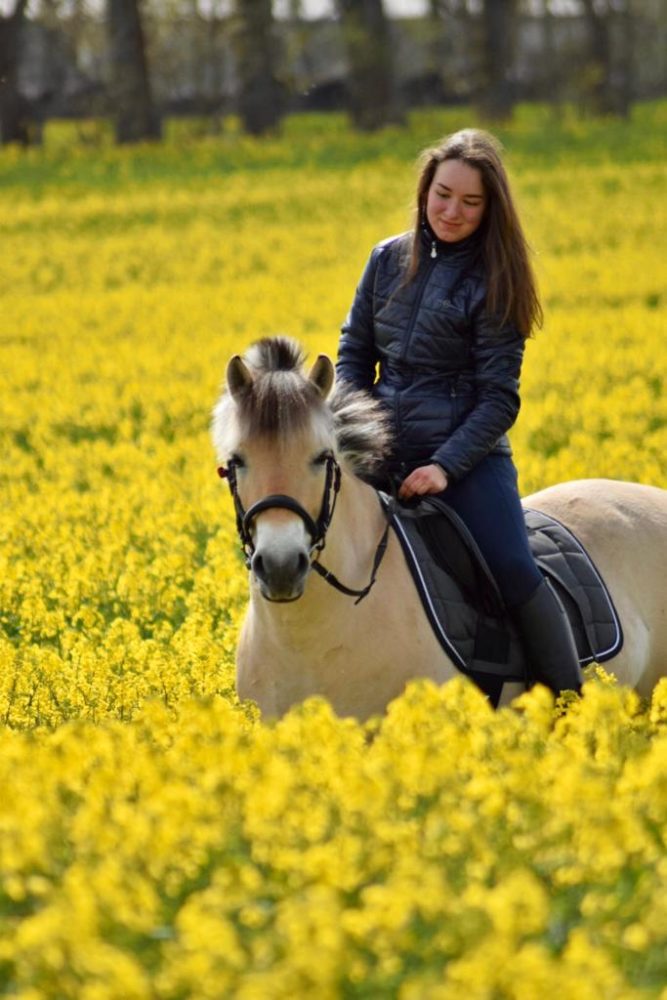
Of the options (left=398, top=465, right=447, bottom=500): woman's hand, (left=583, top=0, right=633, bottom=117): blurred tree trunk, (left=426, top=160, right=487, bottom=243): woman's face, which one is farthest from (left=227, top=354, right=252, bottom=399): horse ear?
(left=583, top=0, right=633, bottom=117): blurred tree trunk

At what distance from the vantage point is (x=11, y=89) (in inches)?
2007

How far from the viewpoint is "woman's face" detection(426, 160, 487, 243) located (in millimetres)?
6883

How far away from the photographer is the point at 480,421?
6.79 m

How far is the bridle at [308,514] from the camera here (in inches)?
235

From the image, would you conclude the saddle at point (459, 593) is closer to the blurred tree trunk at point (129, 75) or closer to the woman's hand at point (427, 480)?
the woman's hand at point (427, 480)

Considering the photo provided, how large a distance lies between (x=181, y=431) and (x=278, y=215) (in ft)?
64.7

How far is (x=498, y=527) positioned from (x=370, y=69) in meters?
48.1

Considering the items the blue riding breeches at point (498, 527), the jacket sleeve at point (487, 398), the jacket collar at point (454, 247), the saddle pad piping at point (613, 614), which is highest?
the jacket collar at point (454, 247)

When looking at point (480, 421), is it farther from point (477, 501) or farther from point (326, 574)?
point (326, 574)

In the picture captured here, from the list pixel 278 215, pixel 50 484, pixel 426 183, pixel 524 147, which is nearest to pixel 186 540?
pixel 50 484

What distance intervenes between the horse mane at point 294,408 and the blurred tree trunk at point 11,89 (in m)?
46.3

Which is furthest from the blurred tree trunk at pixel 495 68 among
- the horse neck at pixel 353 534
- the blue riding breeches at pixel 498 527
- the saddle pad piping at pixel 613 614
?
the horse neck at pixel 353 534

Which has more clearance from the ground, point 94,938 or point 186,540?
point 94,938

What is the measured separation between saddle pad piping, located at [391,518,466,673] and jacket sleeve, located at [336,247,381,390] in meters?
0.64
